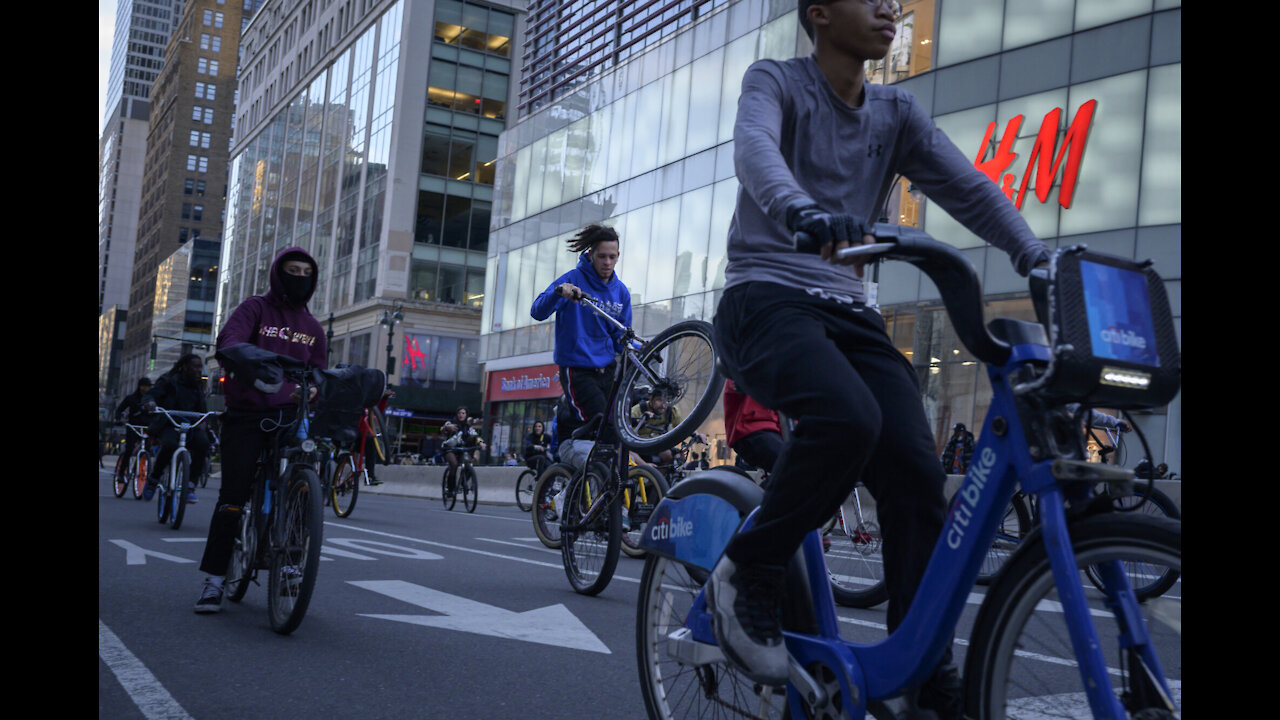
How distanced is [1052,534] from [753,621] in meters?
0.89

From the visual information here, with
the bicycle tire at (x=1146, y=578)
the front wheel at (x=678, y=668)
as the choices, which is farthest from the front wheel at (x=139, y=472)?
the bicycle tire at (x=1146, y=578)

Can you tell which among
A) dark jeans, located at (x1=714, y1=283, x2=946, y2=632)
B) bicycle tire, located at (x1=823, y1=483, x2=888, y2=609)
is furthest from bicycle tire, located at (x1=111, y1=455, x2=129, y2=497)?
dark jeans, located at (x1=714, y1=283, x2=946, y2=632)

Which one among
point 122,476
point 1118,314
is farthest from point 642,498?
point 122,476

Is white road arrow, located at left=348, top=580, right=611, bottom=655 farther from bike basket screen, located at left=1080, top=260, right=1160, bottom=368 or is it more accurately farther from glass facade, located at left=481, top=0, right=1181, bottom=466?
glass facade, located at left=481, top=0, right=1181, bottom=466

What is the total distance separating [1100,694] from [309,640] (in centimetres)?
383

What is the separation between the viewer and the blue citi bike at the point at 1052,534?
1.99 meters

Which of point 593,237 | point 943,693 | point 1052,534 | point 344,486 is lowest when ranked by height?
→ point 344,486

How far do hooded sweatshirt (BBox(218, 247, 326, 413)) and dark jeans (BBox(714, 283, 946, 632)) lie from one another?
358 cm

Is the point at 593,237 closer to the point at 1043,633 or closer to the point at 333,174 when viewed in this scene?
the point at 1043,633

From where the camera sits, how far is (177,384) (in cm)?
1291

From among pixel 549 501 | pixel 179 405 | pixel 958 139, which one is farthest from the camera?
pixel 958 139

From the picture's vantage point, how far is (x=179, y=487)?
36.6 ft

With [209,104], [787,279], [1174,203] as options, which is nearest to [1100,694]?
[787,279]
